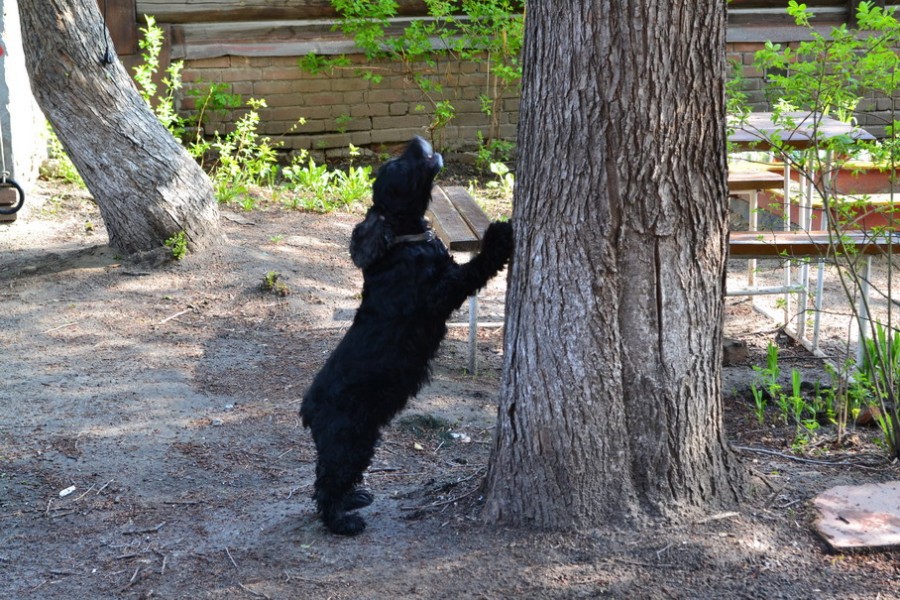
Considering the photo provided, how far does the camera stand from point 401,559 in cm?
362

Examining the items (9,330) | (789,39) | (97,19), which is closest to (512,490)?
(9,330)

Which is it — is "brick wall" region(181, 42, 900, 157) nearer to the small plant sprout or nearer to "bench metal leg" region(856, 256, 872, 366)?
"bench metal leg" region(856, 256, 872, 366)

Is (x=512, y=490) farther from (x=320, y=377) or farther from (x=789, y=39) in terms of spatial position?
(x=789, y=39)

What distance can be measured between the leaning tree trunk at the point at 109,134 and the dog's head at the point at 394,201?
3.67 m

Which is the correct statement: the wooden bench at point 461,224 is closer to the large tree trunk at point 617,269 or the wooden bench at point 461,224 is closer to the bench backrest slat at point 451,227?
the bench backrest slat at point 451,227

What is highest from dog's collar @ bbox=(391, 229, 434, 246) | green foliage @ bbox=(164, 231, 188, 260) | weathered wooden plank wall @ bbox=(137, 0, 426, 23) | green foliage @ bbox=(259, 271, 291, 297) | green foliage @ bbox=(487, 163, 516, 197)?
weathered wooden plank wall @ bbox=(137, 0, 426, 23)

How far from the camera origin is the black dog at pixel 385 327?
3859 millimetres

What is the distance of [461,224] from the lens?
6020 mm

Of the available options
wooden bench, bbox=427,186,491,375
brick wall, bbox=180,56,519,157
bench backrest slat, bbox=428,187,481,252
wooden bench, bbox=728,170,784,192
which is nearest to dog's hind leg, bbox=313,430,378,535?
wooden bench, bbox=427,186,491,375

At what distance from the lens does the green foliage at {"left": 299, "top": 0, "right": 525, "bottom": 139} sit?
10.2 meters

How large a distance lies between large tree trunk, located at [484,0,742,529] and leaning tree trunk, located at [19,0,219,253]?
4.37m

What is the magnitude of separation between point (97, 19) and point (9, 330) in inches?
94.3

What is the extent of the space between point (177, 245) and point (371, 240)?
3.78 metres

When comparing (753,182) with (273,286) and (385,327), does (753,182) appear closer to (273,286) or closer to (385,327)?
(273,286)
